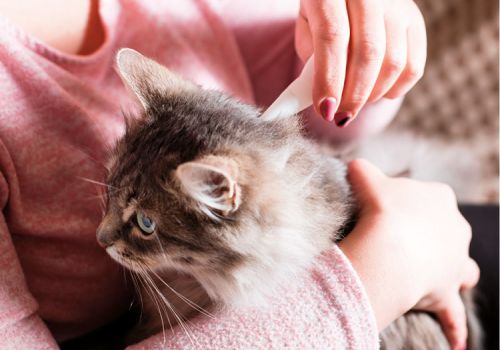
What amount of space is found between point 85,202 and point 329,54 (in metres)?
0.47

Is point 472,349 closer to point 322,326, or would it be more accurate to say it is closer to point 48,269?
point 322,326

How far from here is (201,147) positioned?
2.12 ft

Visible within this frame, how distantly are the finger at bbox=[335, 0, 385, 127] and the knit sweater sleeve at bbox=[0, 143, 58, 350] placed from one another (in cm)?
53

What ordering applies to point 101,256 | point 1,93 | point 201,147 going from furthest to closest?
point 101,256
point 1,93
point 201,147

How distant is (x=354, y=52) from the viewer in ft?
2.36

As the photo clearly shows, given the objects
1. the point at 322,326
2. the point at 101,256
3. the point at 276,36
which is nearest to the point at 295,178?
the point at 322,326

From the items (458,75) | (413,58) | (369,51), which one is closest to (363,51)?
(369,51)

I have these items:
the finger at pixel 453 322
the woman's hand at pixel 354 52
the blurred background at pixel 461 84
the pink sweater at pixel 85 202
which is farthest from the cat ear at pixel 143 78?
the blurred background at pixel 461 84

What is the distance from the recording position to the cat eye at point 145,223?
681 millimetres

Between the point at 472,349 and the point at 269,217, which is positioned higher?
the point at 269,217

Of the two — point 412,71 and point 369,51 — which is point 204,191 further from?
point 412,71

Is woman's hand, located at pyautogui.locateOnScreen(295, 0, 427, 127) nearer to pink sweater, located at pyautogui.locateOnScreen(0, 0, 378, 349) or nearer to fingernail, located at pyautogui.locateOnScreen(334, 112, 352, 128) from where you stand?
fingernail, located at pyautogui.locateOnScreen(334, 112, 352, 128)

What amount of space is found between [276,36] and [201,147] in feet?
1.96

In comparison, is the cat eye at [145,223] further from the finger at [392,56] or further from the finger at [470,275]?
the finger at [470,275]
